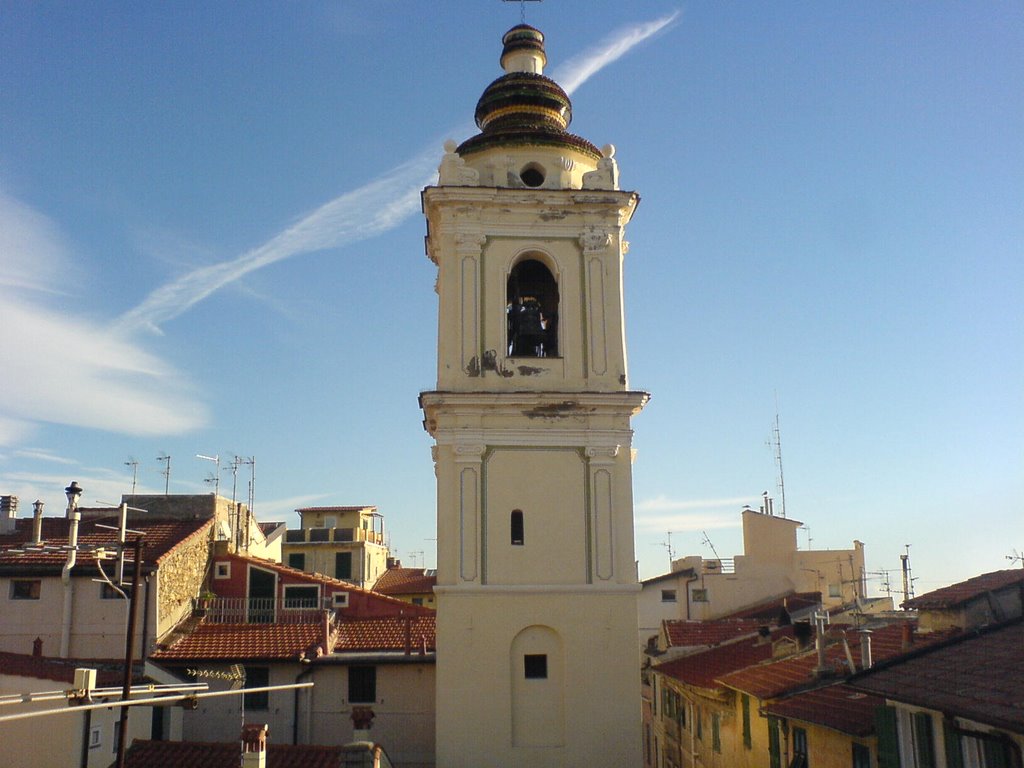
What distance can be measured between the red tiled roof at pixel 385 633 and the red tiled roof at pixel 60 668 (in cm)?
520

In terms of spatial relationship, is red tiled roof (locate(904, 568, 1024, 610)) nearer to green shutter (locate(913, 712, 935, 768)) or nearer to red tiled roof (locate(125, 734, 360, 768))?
green shutter (locate(913, 712, 935, 768))

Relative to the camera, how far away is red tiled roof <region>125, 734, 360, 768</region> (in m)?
19.1

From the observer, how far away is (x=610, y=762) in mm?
18281

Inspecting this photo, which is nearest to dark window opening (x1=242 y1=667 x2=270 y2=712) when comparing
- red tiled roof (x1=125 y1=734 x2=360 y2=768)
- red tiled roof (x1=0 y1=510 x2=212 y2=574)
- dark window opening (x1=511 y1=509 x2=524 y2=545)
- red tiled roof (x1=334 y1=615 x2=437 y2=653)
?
red tiled roof (x1=334 y1=615 x2=437 y2=653)

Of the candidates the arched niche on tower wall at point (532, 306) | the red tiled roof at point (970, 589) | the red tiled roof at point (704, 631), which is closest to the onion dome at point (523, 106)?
the arched niche on tower wall at point (532, 306)

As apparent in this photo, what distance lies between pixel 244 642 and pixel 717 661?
42.3 feet

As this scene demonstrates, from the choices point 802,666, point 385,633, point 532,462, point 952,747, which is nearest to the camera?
point 952,747

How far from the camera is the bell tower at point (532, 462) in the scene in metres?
18.4

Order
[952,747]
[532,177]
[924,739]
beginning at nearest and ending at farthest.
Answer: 1. [952,747]
2. [924,739]
3. [532,177]

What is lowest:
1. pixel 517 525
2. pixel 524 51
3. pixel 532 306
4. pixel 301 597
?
Answer: pixel 301 597

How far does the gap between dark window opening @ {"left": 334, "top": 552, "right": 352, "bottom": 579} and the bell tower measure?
36.3 m

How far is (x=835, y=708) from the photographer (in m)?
17.2

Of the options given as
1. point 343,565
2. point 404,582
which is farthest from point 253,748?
point 404,582

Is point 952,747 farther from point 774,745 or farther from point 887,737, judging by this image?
point 774,745
